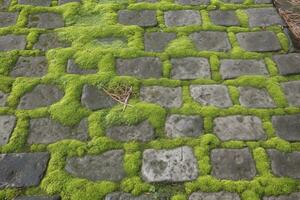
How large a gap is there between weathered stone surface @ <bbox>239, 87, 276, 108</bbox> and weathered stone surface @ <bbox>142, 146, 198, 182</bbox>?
2.29ft

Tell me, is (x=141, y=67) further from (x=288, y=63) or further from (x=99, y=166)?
(x=288, y=63)

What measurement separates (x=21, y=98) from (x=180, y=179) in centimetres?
144

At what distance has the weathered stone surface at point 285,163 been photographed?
8.55ft

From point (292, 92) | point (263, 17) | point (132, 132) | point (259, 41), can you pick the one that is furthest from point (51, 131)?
point (263, 17)

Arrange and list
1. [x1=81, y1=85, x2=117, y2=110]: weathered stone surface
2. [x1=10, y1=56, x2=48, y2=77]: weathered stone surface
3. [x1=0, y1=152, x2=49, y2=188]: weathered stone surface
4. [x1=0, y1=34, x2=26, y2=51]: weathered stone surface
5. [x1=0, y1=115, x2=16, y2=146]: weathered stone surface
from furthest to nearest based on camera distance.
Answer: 1. [x1=0, y1=34, x2=26, y2=51]: weathered stone surface
2. [x1=10, y1=56, x2=48, y2=77]: weathered stone surface
3. [x1=81, y1=85, x2=117, y2=110]: weathered stone surface
4. [x1=0, y1=115, x2=16, y2=146]: weathered stone surface
5. [x1=0, y1=152, x2=49, y2=188]: weathered stone surface

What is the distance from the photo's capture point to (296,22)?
396 centimetres

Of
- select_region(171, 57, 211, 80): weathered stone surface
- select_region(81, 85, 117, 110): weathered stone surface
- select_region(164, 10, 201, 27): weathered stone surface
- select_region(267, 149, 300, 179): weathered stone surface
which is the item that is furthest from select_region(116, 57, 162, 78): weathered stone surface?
select_region(267, 149, 300, 179): weathered stone surface

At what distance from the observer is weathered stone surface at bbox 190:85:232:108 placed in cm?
307

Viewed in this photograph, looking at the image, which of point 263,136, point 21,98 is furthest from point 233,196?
point 21,98

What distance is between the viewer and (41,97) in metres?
3.09

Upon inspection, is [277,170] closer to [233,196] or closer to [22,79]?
[233,196]

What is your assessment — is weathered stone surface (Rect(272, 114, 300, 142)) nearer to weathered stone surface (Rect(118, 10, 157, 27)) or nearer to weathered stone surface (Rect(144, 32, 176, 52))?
weathered stone surface (Rect(144, 32, 176, 52))

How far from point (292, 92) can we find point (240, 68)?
1.57 ft

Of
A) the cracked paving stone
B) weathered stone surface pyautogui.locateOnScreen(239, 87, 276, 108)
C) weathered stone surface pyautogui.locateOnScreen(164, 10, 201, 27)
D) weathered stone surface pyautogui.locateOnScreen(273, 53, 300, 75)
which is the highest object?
weathered stone surface pyautogui.locateOnScreen(164, 10, 201, 27)
